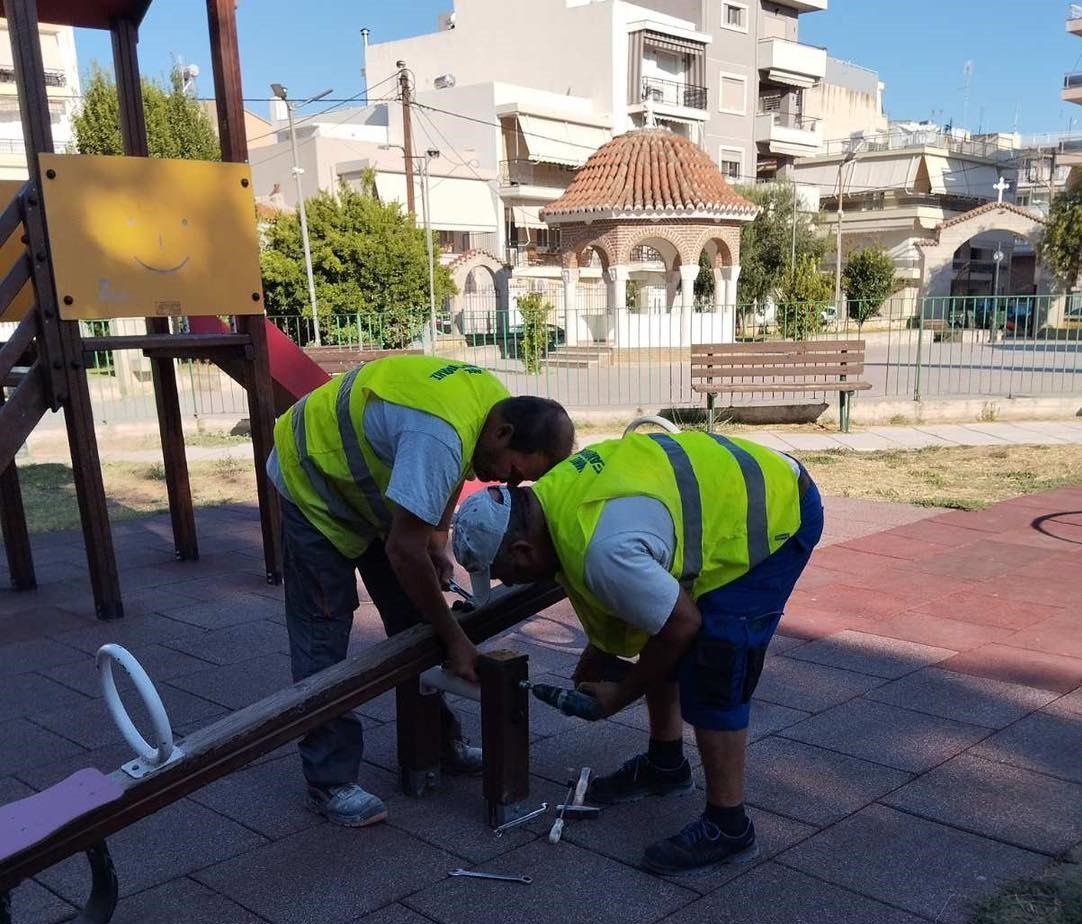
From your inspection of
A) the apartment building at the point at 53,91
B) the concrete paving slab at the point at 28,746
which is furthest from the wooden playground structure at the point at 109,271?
the apartment building at the point at 53,91

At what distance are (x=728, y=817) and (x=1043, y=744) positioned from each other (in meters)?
1.40

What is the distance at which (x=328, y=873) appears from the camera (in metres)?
2.69

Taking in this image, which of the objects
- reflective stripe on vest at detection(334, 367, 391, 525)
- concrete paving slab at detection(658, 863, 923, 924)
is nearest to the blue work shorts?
concrete paving slab at detection(658, 863, 923, 924)

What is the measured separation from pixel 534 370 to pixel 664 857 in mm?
17117

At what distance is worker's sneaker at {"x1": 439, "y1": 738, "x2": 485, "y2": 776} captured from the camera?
3283 mm

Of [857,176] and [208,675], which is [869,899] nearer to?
[208,675]

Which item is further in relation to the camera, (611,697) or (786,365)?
(786,365)

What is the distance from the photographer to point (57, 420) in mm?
14312

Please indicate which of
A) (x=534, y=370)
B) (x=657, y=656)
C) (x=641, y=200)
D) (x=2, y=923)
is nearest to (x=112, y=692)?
(x=2, y=923)

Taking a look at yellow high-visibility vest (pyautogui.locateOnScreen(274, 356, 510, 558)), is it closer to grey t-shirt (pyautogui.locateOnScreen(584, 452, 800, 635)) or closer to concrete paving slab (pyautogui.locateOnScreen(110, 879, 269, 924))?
grey t-shirt (pyautogui.locateOnScreen(584, 452, 800, 635))

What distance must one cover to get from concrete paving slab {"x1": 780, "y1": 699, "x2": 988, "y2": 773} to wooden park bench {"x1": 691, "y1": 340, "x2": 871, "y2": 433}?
25.6 ft

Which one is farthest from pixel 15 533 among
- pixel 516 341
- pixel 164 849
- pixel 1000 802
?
pixel 516 341

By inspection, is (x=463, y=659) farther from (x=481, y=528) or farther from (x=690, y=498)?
(x=690, y=498)

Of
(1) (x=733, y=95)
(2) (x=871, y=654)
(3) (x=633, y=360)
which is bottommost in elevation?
(3) (x=633, y=360)
